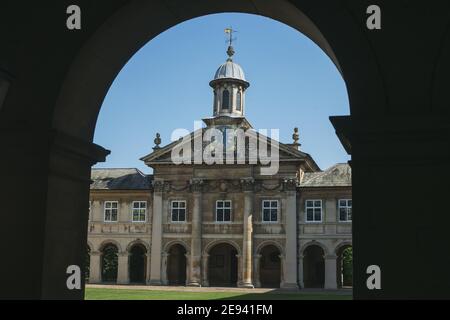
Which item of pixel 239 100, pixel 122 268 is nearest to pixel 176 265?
pixel 122 268

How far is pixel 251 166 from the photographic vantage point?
44219 millimetres

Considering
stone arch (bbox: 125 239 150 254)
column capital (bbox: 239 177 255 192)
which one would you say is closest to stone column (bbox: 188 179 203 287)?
column capital (bbox: 239 177 255 192)

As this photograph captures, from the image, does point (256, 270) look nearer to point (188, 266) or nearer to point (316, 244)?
point (316, 244)

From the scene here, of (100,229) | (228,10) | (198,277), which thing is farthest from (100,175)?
(228,10)

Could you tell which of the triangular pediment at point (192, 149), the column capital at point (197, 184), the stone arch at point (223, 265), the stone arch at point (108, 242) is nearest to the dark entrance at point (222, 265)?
the stone arch at point (223, 265)

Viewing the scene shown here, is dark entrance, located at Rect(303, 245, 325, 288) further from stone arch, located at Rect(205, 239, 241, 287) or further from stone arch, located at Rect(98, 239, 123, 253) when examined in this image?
stone arch, located at Rect(98, 239, 123, 253)

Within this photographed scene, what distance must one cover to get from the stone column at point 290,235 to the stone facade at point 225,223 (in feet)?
0.22

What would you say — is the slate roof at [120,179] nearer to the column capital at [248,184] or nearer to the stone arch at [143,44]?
the column capital at [248,184]

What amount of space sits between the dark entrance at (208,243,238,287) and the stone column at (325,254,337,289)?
663 centimetres

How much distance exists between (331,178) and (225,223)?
7.98m

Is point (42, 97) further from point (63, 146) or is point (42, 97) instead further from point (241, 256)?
point (241, 256)

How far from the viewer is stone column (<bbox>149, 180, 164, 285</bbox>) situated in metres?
43.9

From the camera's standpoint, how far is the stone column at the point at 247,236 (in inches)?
1665

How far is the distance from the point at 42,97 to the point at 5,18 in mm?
1004
